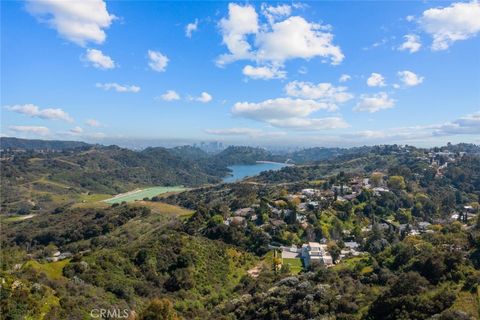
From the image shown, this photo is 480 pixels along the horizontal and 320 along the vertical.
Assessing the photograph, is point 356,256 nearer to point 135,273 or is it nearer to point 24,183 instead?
point 135,273

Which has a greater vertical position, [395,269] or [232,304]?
[395,269]

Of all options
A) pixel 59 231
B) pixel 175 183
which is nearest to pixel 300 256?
pixel 59 231

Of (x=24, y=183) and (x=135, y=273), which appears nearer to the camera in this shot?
(x=135, y=273)

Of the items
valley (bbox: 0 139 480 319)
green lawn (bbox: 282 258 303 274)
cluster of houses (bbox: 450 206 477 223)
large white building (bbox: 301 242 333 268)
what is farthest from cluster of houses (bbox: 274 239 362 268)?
cluster of houses (bbox: 450 206 477 223)

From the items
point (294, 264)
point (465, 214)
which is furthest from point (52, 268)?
point (465, 214)

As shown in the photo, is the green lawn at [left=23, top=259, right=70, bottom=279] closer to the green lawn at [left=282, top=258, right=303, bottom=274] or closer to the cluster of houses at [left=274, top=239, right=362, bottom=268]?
the green lawn at [left=282, top=258, right=303, bottom=274]

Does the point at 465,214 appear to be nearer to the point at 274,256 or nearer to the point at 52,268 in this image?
the point at 274,256

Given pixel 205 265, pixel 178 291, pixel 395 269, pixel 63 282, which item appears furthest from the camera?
pixel 205 265

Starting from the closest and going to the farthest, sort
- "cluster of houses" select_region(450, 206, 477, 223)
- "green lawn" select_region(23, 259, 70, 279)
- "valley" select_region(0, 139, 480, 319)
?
"valley" select_region(0, 139, 480, 319) < "green lawn" select_region(23, 259, 70, 279) < "cluster of houses" select_region(450, 206, 477, 223)
